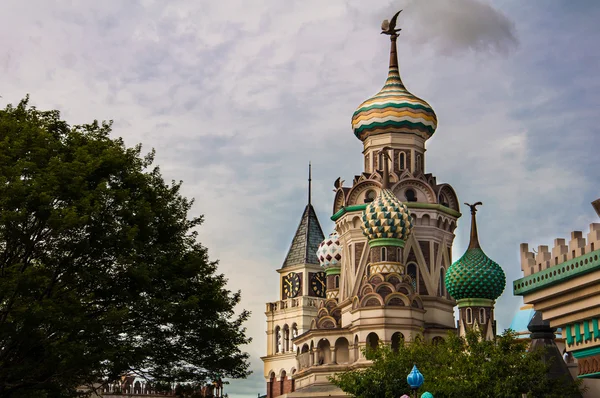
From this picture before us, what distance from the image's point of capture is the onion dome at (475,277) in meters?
52.2

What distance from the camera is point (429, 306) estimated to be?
57562mm

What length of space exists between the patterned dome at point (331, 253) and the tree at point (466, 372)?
19.5 m

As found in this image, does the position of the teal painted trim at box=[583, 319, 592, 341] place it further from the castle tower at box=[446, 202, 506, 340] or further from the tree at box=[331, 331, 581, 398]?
the castle tower at box=[446, 202, 506, 340]

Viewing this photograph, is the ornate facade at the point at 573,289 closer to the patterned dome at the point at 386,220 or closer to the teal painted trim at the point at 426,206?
the patterned dome at the point at 386,220

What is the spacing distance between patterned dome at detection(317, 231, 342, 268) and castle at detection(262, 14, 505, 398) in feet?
0.20

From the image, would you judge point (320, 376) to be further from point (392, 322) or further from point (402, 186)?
point (402, 186)

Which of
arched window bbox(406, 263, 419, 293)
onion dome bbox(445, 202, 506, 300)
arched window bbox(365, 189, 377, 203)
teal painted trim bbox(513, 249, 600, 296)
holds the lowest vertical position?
teal painted trim bbox(513, 249, 600, 296)

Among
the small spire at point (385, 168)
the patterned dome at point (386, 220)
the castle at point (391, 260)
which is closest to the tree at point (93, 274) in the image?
the castle at point (391, 260)

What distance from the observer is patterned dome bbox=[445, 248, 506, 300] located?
171 feet

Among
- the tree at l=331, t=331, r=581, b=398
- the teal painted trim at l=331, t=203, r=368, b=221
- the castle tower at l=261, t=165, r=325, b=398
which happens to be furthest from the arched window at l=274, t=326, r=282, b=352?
the tree at l=331, t=331, r=581, b=398

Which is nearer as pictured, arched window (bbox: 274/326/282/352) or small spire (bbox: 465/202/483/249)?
small spire (bbox: 465/202/483/249)

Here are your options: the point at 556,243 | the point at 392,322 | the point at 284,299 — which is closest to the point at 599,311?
the point at 556,243

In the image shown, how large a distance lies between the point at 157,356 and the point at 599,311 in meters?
13.3

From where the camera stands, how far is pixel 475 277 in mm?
52094
